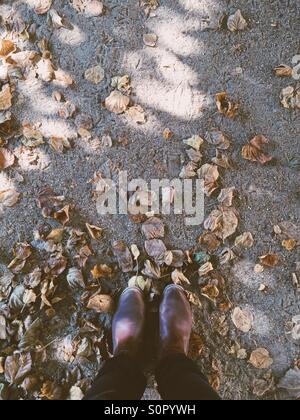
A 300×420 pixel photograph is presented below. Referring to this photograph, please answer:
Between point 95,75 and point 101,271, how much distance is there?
1.06 m

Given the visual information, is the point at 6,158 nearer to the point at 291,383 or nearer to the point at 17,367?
the point at 17,367

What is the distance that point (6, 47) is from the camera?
225cm

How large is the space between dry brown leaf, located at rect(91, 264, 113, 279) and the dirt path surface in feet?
0.08

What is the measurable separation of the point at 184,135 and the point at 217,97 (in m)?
0.27

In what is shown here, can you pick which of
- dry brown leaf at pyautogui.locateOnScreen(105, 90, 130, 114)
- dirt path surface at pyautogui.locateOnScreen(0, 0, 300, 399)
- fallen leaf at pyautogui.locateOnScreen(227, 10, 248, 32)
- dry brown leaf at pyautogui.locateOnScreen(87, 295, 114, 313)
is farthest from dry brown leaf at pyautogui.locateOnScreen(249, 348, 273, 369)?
fallen leaf at pyautogui.locateOnScreen(227, 10, 248, 32)

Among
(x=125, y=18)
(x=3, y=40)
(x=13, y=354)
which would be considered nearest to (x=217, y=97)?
(x=125, y=18)

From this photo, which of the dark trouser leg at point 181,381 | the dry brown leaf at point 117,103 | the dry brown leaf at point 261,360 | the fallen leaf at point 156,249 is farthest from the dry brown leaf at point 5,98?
the dry brown leaf at point 261,360

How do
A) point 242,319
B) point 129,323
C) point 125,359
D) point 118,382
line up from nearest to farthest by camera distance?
point 118,382
point 125,359
point 129,323
point 242,319

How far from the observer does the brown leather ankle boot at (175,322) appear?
6.26ft

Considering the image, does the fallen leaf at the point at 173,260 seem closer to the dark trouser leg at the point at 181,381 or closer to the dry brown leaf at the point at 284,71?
the dark trouser leg at the point at 181,381

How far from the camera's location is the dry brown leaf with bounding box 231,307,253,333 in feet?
6.79

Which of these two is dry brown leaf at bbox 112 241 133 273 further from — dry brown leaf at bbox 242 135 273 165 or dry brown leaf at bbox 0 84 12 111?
dry brown leaf at bbox 0 84 12 111

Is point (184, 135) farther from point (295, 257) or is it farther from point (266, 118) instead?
point (295, 257)

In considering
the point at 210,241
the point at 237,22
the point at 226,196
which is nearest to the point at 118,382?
the point at 210,241
